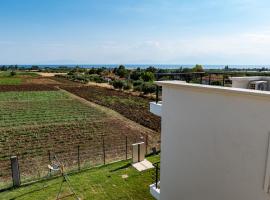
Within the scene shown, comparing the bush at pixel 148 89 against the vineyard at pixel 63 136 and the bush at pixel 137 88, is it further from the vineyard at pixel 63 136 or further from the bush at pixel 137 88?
the vineyard at pixel 63 136

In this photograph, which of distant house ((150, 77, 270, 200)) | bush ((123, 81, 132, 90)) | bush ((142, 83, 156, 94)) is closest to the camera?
distant house ((150, 77, 270, 200))

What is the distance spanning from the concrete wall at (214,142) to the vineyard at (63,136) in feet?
19.2

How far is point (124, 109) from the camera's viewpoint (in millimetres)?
23156

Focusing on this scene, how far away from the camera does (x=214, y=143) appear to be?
4.30m

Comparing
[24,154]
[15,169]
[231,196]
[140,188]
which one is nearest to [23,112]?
[24,154]

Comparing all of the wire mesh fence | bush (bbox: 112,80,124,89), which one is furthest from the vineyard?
bush (bbox: 112,80,124,89)

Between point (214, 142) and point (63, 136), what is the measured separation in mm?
11752

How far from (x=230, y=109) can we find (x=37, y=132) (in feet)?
45.1

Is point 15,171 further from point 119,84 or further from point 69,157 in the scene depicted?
A: point 119,84

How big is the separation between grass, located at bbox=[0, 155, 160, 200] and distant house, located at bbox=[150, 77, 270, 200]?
3.10 meters

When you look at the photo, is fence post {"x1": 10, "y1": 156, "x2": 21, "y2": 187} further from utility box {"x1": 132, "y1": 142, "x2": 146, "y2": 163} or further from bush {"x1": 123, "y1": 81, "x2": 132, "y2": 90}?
bush {"x1": 123, "y1": 81, "x2": 132, "y2": 90}

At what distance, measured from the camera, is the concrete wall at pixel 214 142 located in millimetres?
3619

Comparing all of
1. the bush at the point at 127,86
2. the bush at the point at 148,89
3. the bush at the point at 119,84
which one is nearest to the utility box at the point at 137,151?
the bush at the point at 148,89

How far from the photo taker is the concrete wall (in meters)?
3.62
